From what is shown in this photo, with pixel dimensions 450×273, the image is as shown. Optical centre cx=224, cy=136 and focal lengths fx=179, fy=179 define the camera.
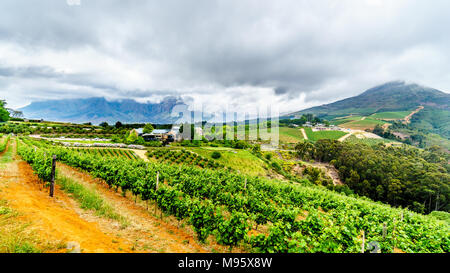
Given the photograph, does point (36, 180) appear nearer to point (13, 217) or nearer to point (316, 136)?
point (13, 217)

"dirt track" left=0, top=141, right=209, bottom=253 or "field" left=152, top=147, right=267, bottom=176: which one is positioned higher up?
"dirt track" left=0, top=141, right=209, bottom=253

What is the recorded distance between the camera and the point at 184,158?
158ft

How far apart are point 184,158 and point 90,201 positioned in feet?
125

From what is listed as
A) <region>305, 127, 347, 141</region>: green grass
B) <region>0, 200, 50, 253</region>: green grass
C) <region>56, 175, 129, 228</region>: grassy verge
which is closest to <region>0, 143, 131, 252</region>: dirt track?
<region>0, 200, 50, 253</region>: green grass

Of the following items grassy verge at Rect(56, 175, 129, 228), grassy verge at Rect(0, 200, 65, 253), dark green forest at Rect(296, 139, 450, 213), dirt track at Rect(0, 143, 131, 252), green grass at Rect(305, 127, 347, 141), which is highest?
green grass at Rect(305, 127, 347, 141)

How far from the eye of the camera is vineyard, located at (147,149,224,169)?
46.6 m

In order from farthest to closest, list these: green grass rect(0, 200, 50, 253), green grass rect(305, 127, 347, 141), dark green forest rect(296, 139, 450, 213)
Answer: green grass rect(305, 127, 347, 141) < dark green forest rect(296, 139, 450, 213) < green grass rect(0, 200, 50, 253)

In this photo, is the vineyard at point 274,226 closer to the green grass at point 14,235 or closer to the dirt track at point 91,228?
the dirt track at point 91,228

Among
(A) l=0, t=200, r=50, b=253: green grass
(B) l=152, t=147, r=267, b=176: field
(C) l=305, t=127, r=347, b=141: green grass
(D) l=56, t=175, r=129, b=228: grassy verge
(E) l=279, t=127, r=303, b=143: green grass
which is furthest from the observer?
(C) l=305, t=127, r=347, b=141: green grass

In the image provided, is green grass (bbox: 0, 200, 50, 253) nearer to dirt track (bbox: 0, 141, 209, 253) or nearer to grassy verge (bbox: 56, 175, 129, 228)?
dirt track (bbox: 0, 141, 209, 253)

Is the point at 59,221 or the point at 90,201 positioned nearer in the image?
the point at 59,221

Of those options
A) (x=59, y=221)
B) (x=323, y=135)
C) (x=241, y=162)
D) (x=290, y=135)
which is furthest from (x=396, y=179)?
(x=290, y=135)

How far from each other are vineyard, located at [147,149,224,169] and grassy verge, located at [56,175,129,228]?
33309mm

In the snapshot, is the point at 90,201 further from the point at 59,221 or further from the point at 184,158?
the point at 184,158
